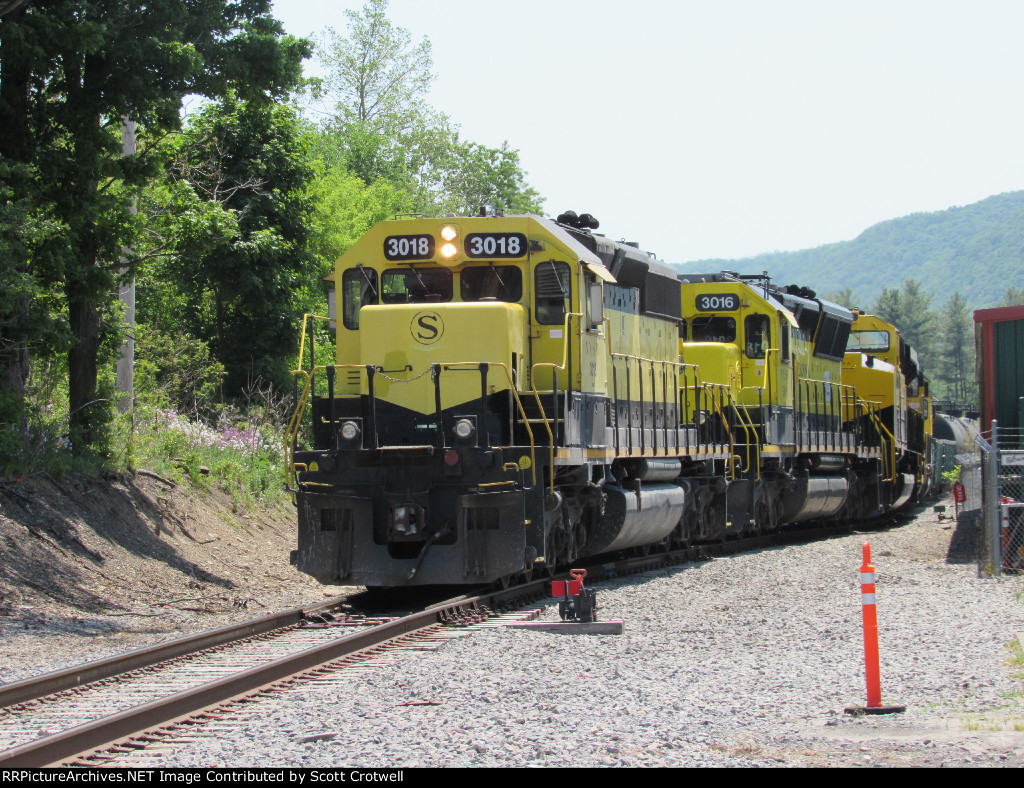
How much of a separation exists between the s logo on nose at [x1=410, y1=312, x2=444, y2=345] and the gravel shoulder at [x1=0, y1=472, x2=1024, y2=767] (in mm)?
2839

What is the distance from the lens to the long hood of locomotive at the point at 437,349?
1133cm

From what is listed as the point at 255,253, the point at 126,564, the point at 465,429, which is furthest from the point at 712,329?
the point at 255,253

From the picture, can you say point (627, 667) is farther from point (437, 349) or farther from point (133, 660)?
point (437, 349)

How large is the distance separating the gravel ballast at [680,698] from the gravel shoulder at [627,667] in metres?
0.02

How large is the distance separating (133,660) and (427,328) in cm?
450

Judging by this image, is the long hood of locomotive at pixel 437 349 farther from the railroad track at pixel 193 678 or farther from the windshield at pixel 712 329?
the windshield at pixel 712 329

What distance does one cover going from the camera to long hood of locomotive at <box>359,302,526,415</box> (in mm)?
11328

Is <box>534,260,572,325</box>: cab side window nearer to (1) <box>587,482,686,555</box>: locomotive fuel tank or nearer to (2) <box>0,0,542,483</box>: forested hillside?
(2) <box>0,0,542,483</box>: forested hillside

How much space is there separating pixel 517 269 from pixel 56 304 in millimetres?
6615

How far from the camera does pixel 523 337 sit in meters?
11.9

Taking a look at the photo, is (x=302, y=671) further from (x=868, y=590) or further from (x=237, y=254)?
(x=237, y=254)

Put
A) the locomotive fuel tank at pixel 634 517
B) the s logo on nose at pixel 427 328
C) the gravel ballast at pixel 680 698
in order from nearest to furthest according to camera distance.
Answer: the gravel ballast at pixel 680 698 < the s logo on nose at pixel 427 328 < the locomotive fuel tank at pixel 634 517

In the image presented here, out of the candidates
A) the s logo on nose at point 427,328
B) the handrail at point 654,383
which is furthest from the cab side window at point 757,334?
the s logo on nose at point 427,328
